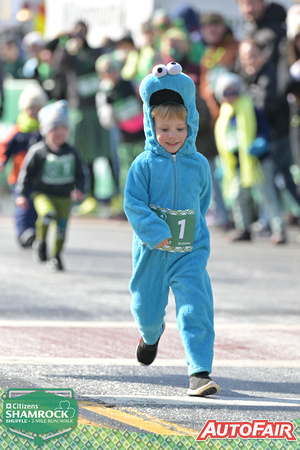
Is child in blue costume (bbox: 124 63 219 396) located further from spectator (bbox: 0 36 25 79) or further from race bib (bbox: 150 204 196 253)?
spectator (bbox: 0 36 25 79)

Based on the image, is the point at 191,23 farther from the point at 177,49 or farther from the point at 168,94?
the point at 168,94

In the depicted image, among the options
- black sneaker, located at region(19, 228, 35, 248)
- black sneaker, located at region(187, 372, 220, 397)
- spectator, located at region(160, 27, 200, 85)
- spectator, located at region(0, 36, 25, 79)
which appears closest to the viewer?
black sneaker, located at region(187, 372, 220, 397)

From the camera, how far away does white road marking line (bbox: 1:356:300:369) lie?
6.09 metres

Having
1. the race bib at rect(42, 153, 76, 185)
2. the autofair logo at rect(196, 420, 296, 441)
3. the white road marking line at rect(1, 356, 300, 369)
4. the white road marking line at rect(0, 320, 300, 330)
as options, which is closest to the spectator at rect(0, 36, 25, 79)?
the race bib at rect(42, 153, 76, 185)

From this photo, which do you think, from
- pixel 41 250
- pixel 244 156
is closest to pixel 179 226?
pixel 41 250

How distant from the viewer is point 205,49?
605 inches

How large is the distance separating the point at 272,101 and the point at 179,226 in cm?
787

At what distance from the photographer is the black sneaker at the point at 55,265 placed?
1036 cm

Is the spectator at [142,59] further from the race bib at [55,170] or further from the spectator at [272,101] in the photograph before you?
the race bib at [55,170]

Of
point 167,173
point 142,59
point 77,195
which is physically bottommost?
point 77,195

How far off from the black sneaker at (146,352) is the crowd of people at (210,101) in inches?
227

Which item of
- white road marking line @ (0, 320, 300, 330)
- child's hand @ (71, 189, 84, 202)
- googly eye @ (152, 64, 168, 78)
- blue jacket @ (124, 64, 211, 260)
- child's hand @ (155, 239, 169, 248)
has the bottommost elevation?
white road marking line @ (0, 320, 300, 330)

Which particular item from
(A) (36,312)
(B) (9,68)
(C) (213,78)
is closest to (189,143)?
(A) (36,312)

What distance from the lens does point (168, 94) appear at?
5637mm
